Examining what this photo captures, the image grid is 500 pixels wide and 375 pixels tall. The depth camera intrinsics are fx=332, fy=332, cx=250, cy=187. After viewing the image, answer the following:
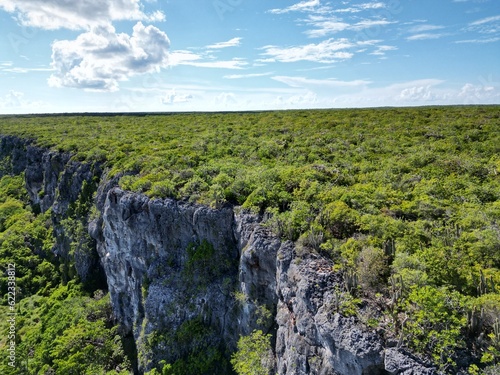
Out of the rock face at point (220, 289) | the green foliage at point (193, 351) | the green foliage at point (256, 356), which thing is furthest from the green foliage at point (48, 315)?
the green foliage at point (256, 356)

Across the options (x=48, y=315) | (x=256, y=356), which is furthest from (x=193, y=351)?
(x=48, y=315)

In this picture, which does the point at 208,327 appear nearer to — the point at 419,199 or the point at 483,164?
the point at 419,199

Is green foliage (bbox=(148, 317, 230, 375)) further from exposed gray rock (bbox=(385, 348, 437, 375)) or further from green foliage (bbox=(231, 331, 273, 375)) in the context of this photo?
exposed gray rock (bbox=(385, 348, 437, 375))

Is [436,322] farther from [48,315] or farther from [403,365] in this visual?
[48,315]

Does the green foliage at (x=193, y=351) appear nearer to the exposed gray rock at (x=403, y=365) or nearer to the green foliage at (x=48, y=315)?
the green foliage at (x=48, y=315)

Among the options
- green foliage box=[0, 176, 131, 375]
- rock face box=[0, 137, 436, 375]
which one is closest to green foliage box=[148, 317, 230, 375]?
rock face box=[0, 137, 436, 375]
